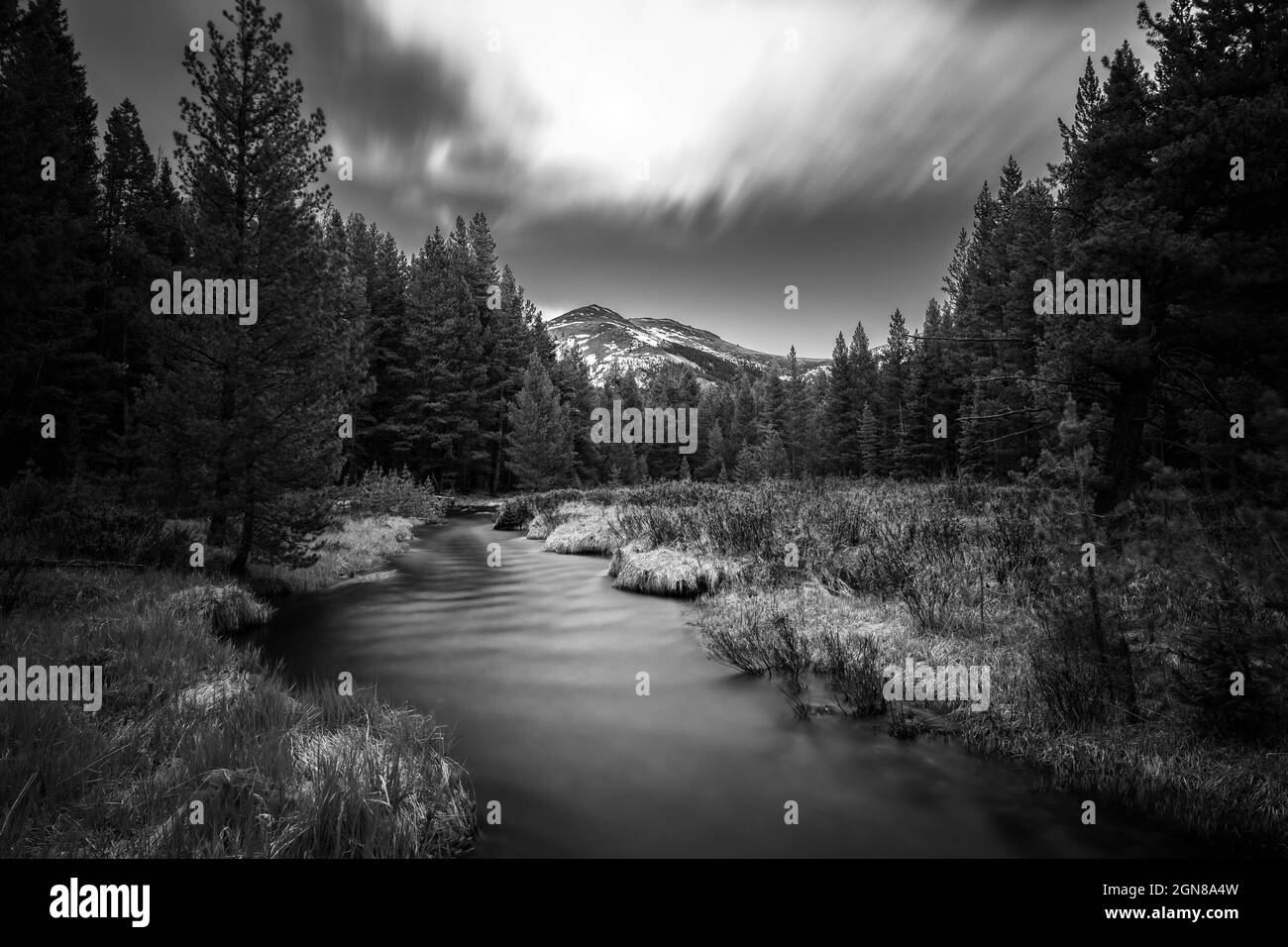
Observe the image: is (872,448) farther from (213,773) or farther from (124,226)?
(124,226)

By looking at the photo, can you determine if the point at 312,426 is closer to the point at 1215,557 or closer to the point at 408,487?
the point at 1215,557

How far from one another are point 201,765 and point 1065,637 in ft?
25.6

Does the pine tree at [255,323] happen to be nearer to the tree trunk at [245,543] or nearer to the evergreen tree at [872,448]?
the tree trunk at [245,543]

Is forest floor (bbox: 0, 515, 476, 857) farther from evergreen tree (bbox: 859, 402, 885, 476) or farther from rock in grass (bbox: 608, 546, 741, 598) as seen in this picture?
evergreen tree (bbox: 859, 402, 885, 476)

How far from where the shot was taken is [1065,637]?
5289mm

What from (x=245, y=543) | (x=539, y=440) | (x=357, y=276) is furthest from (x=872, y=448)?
(x=245, y=543)

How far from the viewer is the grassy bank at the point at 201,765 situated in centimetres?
329

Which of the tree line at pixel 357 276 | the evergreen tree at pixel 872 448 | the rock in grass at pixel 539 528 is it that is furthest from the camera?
the evergreen tree at pixel 872 448

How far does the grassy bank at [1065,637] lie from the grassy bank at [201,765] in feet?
14.6

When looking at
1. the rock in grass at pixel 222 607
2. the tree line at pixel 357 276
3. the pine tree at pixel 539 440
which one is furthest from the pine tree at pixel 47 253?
the pine tree at pixel 539 440

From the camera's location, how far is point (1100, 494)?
38.1 feet

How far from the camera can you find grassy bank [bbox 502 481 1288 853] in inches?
159
